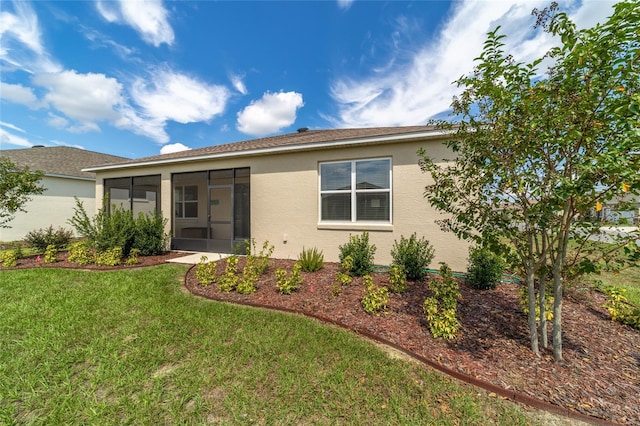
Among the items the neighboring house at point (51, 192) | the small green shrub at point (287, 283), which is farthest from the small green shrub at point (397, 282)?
the neighboring house at point (51, 192)

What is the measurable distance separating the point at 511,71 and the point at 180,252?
10.5 meters

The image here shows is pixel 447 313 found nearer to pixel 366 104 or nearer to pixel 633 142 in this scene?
pixel 633 142

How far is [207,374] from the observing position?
105 inches

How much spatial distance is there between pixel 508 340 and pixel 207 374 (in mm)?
3760

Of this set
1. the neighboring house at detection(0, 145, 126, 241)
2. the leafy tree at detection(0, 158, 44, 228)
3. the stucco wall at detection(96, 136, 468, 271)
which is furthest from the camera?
the neighboring house at detection(0, 145, 126, 241)

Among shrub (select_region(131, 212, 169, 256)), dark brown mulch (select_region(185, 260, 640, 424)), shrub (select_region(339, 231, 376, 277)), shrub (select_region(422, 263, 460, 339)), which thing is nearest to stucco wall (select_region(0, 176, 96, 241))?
shrub (select_region(131, 212, 169, 256))

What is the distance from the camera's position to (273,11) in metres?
8.26

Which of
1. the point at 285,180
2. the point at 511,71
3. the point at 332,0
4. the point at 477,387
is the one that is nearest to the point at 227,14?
the point at 332,0

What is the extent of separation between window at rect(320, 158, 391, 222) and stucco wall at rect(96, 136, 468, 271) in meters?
0.20

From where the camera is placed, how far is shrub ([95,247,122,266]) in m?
7.08

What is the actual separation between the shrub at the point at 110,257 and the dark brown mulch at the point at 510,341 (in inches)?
154

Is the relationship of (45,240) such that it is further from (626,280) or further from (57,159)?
(626,280)

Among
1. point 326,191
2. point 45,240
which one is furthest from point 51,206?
point 326,191

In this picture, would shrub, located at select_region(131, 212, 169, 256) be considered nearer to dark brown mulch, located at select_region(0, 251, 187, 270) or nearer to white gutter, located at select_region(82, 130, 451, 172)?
dark brown mulch, located at select_region(0, 251, 187, 270)
